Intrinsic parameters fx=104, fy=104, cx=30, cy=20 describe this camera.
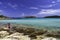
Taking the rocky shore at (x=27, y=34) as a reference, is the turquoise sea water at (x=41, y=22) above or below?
above

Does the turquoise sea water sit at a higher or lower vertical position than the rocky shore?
higher

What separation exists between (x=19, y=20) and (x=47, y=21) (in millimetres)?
409

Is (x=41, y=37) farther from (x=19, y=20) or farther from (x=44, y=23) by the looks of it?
(x=19, y=20)

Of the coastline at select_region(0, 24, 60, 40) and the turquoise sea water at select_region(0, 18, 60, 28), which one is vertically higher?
the turquoise sea water at select_region(0, 18, 60, 28)

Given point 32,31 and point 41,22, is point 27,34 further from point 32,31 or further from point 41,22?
point 41,22

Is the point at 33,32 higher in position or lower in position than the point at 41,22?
lower

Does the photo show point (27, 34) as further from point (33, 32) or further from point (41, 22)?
point (41, 22)

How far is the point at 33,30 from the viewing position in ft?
5.02

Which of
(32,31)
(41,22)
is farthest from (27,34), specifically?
(41,22)

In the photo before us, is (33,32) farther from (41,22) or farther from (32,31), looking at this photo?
(41,22)

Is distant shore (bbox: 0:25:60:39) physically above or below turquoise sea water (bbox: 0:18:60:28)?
below

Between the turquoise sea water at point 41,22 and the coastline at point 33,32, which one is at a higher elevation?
the turquoise sea water at point 41,22

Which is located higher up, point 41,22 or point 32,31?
point 41,22

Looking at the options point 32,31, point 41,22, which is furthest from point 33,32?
point 41,22
